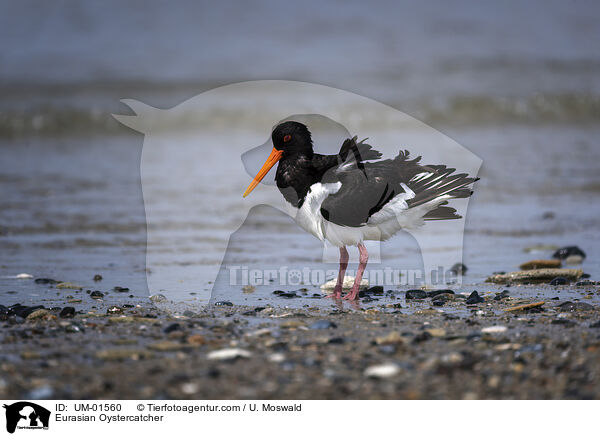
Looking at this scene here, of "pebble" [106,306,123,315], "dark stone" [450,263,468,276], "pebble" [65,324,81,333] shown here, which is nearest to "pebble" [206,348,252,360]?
"pebble" [65,324,81,333]

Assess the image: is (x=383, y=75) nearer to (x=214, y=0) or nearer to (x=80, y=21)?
(x=214, y=0)

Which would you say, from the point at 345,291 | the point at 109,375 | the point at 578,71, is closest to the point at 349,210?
the point at 345,291

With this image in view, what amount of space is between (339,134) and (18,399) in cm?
940

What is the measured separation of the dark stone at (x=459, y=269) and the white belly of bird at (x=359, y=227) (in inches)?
33.6

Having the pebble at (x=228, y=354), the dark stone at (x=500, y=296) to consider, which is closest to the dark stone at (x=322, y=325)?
the pebble at (x=228, y=354)

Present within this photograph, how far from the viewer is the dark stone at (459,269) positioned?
5.59 metres

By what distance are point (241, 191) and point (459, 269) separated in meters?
3.70

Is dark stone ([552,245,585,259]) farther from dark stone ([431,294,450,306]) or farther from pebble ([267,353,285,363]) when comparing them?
pebble ([267,353,285,363])

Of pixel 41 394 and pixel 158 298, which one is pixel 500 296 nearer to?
pixel 158 298

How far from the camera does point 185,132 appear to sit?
12.8 metres
